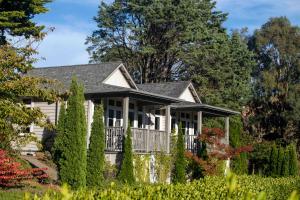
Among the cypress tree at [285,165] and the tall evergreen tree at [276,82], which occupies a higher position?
the tall evergreen tree at [276,82]

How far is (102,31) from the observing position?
4875 centimetres

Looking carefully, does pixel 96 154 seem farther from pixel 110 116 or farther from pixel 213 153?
pixel 213 153

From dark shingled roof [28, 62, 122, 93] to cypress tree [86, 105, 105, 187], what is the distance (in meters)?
3.10

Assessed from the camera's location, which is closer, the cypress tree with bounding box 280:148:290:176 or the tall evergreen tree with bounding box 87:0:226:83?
the cypress tree with bounding box 280:148:290:176

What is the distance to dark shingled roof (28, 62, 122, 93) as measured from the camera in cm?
2648

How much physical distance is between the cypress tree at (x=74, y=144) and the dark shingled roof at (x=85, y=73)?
4386 millimetres

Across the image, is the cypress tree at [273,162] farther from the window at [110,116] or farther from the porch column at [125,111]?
the porch column at [125,111]

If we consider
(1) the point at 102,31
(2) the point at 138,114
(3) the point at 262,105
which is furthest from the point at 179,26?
(2) the point at 138,114

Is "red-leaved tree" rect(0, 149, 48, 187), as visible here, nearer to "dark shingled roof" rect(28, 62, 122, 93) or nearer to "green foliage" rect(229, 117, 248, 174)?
"dark shingled roof" rect(28, 62, 122, 93)

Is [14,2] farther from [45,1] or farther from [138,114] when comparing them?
[138,114]

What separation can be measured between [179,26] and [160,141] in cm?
1815

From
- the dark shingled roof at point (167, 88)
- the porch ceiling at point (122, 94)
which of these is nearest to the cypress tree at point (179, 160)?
the porch ceiling at point (122, 94)

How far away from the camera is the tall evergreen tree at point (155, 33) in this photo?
43.8 meters

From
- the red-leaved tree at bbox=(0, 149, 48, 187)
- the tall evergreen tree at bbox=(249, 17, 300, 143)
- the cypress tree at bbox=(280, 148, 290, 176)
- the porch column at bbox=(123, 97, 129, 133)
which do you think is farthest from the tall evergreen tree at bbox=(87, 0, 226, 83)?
the red-leaved tree at bbox=(0, 149, 48, 187)
